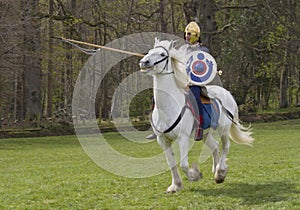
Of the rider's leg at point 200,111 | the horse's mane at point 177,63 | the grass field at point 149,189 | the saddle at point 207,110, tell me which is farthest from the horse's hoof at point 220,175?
the horse's mane at point 177,63

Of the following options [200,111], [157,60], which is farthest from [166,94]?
[200,111]

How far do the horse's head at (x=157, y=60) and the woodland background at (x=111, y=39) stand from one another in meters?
18.3

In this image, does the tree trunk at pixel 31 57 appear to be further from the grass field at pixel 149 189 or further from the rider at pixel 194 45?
the rider at pixel 194 45

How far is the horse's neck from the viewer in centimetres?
868

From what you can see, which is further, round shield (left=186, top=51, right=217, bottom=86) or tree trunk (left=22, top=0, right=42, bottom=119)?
tree trunk (left=22, top=0, right=42, bottom=119)

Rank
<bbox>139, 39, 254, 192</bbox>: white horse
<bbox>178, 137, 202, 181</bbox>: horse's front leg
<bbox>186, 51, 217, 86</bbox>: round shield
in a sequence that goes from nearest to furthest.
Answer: <bbox>139, 39, 254, 192</bbox>: white horse → <bbox>178, 137, 202, 181</bbox>: horse's front leg → <bbox>186, 51, 217, 86</bbox>: round shield

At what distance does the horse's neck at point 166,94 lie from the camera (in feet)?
28.5

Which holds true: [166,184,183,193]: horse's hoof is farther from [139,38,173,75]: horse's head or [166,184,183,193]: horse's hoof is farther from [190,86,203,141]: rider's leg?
[139,38,173,75]: horse's head

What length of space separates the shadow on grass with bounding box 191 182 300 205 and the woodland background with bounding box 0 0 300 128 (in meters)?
18.6

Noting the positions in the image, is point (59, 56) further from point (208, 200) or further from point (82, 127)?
point (208, 200)

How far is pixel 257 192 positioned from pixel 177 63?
2.33m

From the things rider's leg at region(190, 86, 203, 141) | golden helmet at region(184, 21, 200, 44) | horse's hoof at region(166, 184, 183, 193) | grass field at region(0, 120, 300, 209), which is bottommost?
grass field at region(0, 120, 300, 209)

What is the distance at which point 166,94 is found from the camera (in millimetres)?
8719

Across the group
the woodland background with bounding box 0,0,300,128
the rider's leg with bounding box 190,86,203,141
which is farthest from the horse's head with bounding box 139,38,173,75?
the woodland background with bounding box 0,0,300,128
